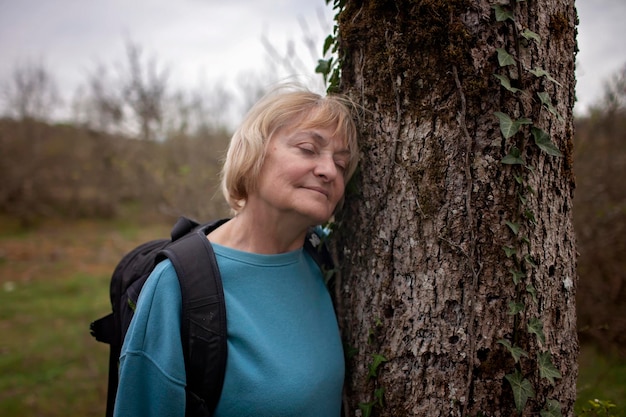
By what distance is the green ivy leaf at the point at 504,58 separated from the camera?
4.34ft

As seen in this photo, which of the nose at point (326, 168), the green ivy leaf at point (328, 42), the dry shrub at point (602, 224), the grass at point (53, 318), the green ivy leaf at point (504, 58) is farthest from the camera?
the grass at point (53, 318)

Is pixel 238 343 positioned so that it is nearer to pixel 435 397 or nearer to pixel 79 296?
pixel 435 397

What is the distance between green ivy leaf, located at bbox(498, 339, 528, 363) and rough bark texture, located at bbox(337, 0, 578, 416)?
2 cm

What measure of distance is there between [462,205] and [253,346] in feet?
3.10

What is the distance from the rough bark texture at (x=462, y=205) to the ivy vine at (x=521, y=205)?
1 cm

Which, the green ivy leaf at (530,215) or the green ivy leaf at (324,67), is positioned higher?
the green ivy leaf at (324,67)

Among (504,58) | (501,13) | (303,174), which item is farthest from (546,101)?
(303,174)

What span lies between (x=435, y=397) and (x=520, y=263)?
0.60 m

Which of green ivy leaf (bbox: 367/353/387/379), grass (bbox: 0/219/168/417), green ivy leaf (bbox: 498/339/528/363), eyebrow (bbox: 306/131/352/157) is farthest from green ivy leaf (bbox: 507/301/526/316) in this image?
grass (bbox: 0/219/168/417)

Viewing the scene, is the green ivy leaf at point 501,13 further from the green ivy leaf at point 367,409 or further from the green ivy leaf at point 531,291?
the green ivy leaf at point 367,409

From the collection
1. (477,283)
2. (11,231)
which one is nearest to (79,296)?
(11,231)

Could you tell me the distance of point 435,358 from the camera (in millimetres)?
1486

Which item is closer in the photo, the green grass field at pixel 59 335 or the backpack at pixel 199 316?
the backpack at pixel 199 316

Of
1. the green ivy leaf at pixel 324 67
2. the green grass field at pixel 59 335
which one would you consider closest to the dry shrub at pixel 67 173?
the green grass field at pixel 59 335
